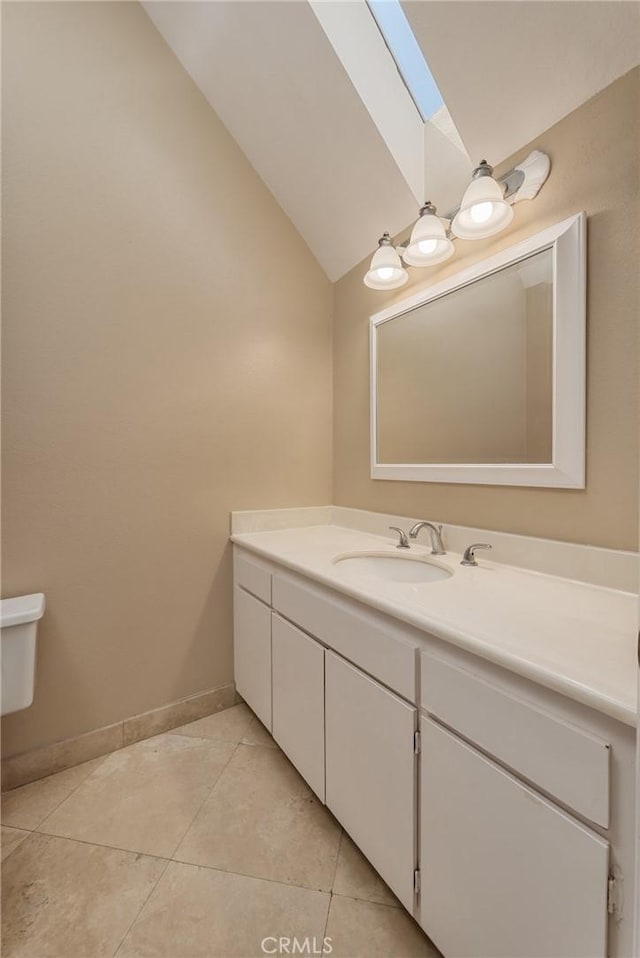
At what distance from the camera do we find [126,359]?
1.51 metres

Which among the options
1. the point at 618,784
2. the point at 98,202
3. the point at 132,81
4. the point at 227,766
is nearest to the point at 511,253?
the point at 618,784

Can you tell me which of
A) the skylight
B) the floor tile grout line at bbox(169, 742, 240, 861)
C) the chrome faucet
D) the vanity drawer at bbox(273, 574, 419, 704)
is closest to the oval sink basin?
the chrome faucet

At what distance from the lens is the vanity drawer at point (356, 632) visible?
0.86 meters

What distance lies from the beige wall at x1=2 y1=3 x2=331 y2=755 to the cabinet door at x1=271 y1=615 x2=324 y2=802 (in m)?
0.49

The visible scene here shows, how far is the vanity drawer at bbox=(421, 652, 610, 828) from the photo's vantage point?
1.81ft

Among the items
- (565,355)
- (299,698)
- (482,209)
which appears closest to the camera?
(565,355)

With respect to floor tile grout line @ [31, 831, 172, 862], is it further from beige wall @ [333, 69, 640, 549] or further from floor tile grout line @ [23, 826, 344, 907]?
beige wall @ [333, 69, 640, 549]

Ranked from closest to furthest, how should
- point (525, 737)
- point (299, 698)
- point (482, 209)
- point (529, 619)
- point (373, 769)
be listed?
point (525, 737), point (529, 619), point (373, 769), point (482, 209), point (299, 698)

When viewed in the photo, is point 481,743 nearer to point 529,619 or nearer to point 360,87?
point 529,619

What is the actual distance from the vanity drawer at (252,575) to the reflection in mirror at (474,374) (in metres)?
0.73

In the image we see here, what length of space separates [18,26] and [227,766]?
2.76 meters

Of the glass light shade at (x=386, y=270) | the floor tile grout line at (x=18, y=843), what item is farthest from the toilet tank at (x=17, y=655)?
the glass light shade at (x=386, y=270)

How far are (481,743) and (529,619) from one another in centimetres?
26

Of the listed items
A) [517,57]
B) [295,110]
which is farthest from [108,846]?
→ [295,110]
